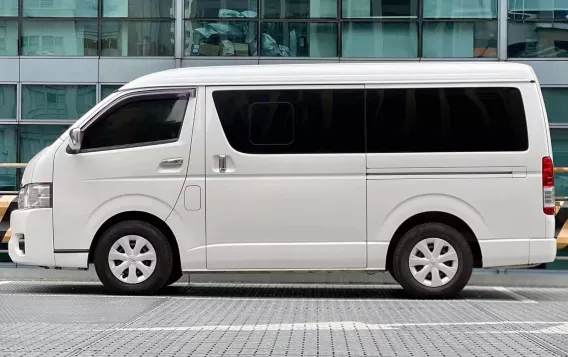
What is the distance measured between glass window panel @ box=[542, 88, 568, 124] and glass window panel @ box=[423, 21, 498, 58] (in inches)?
66.9

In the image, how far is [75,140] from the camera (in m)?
10.0

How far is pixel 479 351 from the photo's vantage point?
19.8 feet

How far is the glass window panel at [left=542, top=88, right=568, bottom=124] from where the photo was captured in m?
24.1

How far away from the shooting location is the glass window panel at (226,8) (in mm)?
24047

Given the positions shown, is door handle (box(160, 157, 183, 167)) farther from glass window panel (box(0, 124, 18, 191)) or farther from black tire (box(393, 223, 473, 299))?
glass window panel (box(0, 124, 18, 191))

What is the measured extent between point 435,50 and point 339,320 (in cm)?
1704

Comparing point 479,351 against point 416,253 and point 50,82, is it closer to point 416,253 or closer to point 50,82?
point 416,253

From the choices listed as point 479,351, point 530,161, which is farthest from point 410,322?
point 530,161

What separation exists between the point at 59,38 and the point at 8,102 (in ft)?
6.82

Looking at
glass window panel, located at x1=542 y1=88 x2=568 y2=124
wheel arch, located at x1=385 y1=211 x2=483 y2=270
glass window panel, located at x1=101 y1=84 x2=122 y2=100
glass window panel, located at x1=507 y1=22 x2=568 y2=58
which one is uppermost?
glass window panel, located at x1=507 y1=22 x2=568 y2=58

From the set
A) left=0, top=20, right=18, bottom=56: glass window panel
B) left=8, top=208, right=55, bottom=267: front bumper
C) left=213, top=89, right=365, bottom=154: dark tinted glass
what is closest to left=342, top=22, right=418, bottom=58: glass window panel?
left=0, top=20, right=18, bottom=56: glass window panel

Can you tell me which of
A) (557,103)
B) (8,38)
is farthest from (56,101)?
(557,103)

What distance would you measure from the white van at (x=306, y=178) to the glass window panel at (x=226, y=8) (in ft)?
46.4

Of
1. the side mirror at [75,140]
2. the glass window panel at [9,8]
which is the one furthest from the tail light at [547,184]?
the glass window panel at [9,8]
